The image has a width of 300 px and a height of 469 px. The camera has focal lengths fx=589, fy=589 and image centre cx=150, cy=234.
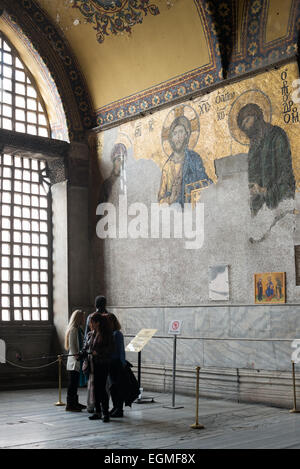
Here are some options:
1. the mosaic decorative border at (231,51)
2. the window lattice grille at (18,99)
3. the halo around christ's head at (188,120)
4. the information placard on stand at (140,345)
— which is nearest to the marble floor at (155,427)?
the information placard on stand at (140,345)

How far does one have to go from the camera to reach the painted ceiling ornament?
12.9 m

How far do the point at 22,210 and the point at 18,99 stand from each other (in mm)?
2789

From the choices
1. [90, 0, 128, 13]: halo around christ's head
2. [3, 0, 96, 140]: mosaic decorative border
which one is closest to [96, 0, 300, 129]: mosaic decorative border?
[90, 0, 128, 13]: halo around christ's head

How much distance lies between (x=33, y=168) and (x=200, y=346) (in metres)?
6.41

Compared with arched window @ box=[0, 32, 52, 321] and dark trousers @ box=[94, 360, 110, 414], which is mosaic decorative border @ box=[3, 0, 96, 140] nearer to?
arched window @ box=[0, 32, 52, 321]

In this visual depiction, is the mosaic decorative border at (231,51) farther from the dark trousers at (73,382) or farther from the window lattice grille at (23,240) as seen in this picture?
the dark trousers at (73,382)

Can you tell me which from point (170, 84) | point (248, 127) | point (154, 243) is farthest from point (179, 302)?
point (170, 84)

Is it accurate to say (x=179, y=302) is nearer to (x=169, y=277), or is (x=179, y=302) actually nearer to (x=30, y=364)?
(x=169, y=277)

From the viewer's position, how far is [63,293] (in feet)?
46.9

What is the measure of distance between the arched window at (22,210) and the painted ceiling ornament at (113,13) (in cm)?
223

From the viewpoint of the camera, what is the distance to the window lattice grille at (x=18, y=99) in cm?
1438

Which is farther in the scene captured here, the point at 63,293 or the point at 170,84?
the point at 63,293

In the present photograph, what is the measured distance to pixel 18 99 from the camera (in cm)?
1466

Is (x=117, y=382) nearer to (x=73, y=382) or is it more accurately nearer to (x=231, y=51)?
(x=73, y=382)
